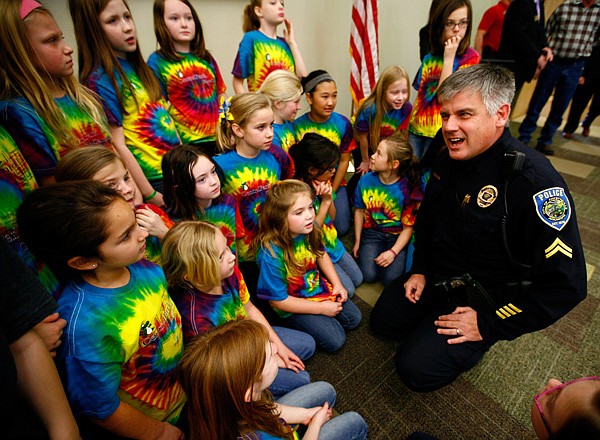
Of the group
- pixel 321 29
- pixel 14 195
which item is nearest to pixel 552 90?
pixel 321 29

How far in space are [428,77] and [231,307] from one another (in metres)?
2.25

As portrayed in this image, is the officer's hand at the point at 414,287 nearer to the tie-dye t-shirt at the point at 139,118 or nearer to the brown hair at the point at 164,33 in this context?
the tie-dye t-shirt at the point at 139,118

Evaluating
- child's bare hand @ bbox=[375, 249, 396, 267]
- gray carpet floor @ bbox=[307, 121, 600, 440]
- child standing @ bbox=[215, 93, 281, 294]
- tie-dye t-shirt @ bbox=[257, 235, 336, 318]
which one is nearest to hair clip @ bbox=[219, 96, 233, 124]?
child standing @ bbox=[215, 93, 281, 294]

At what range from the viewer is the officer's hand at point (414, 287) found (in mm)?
1738

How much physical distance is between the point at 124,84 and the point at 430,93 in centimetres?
209

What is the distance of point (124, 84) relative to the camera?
1.59 m

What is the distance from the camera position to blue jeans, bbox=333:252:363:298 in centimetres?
Result: 204

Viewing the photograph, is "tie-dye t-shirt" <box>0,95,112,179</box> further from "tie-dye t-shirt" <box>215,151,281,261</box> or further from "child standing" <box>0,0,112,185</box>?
"tie-dye t-shirt" <box>215,151,281,261</box>

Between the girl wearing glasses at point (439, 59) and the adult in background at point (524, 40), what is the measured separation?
1493 millimetres

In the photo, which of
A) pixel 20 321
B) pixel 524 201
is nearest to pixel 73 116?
pixel 20 321

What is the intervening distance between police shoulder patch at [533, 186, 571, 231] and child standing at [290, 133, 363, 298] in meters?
1.12

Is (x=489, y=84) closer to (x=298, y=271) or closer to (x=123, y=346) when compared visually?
(x=298, y=271)

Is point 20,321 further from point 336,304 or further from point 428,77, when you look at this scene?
point 428,77

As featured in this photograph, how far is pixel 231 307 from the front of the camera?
130 cm
